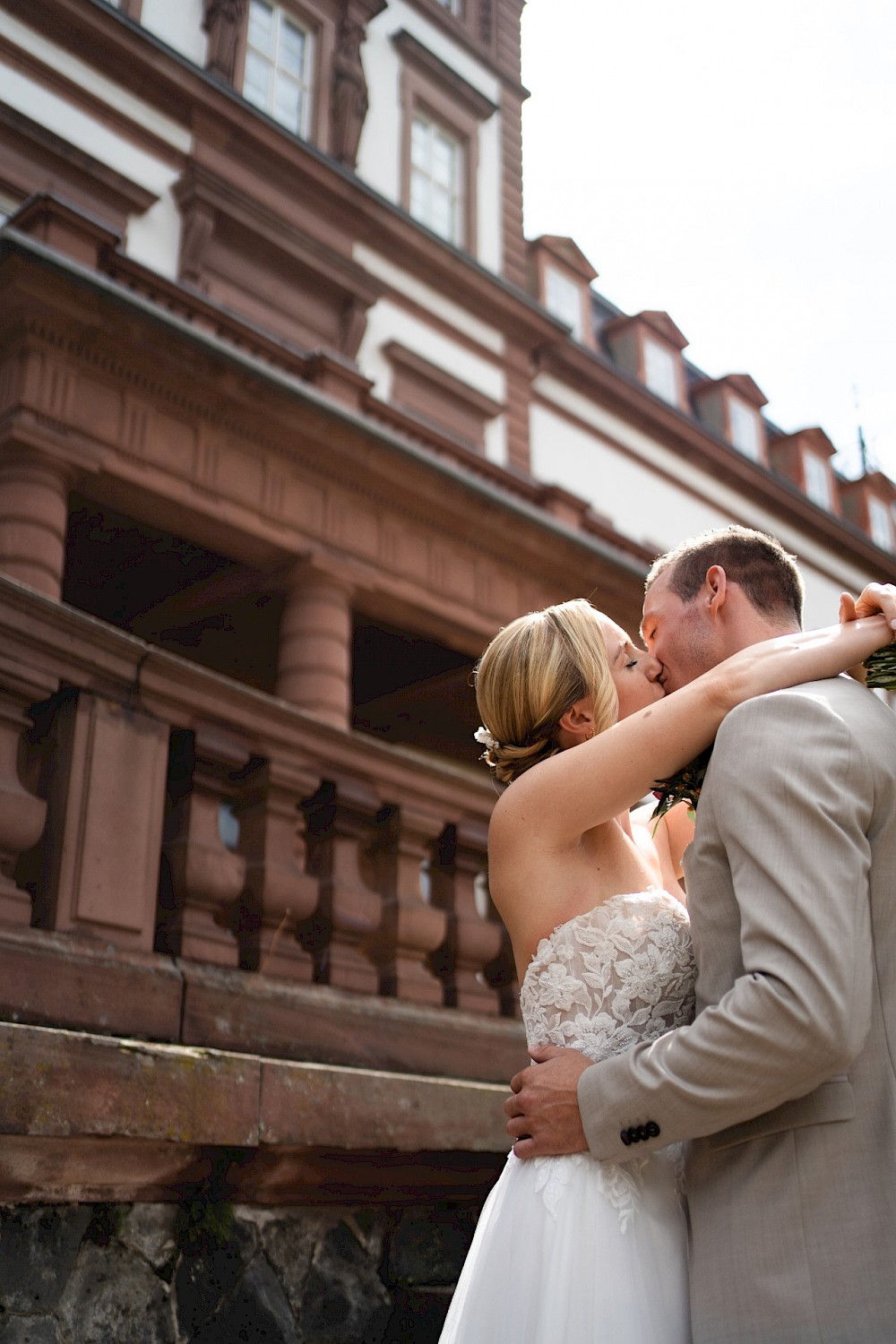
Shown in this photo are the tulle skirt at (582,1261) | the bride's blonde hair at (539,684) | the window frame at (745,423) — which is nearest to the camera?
the tulle skirt at (582,1261)

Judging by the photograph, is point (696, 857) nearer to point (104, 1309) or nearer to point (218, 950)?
point (104, 1309)

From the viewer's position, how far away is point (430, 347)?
45.9ft

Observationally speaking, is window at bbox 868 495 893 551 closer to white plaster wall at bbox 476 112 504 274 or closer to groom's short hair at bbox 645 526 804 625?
white plaster wall at bbox 476 112 504 274

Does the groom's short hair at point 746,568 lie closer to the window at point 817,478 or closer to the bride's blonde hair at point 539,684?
the bride's blonde hair at point 539,684

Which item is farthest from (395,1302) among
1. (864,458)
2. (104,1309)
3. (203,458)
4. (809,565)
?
(864,458)

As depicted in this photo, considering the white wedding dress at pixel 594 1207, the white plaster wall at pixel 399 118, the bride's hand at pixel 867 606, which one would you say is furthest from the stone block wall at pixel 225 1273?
the white plaster wall at pixel 399 118

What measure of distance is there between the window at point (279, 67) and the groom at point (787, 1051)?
1279 cm

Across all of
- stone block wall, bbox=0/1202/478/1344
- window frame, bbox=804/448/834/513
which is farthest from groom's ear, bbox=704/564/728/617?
window frame, bbox=804/448/834/513

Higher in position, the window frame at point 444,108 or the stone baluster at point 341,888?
the window frame at point 444,108

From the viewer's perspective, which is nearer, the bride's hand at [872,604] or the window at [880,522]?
the bride's hand at [872,604]

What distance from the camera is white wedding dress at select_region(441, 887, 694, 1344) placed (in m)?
2.20

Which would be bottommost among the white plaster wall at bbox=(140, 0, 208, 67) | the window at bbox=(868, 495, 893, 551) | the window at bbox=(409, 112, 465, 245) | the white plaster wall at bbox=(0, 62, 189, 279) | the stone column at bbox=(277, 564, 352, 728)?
the stone column at bbox=(277, 564, 352, 728)

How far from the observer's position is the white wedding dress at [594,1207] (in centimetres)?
220

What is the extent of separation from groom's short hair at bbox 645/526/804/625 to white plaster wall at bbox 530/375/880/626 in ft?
41.1
